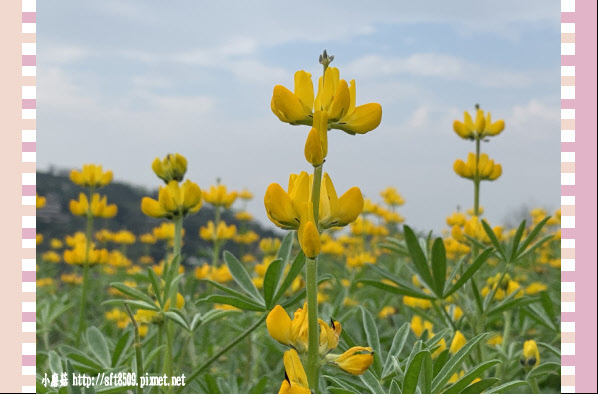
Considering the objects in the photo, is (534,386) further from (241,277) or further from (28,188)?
(28,188)

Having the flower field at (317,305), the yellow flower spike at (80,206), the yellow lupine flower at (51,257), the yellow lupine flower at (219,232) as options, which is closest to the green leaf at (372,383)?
the flower field at (317,305)

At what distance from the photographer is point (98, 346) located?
1.30 meters

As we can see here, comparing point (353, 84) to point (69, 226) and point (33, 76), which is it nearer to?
point (33, 76)

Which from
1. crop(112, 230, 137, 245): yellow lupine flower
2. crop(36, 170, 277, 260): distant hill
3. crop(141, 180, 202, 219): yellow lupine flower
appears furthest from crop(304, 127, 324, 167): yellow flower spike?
crop(36, 170, 277, 260): distant hill

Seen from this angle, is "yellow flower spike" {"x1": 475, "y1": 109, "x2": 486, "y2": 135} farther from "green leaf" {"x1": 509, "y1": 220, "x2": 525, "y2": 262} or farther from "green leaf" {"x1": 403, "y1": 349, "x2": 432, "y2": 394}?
"green leaf" {"x1": 403, "y1": 349, "x2": 432, "y2": 394}

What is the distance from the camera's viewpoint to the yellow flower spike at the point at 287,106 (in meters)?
0.73

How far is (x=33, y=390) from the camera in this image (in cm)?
101

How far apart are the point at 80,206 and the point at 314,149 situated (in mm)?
1570

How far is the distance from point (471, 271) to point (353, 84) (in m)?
0.50

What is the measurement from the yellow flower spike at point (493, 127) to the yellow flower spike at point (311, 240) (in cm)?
114

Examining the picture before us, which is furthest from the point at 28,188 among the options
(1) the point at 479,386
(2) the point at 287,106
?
(1) the point at 479,386

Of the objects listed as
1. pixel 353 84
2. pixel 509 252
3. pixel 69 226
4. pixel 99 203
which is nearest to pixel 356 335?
pixel 509 252

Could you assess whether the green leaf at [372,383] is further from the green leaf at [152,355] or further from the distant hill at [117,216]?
the distant hill at [117,216]

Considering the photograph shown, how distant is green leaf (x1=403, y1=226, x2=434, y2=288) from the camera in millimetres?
1169
